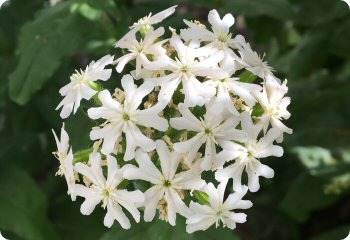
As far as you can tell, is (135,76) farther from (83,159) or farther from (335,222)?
(335,222)

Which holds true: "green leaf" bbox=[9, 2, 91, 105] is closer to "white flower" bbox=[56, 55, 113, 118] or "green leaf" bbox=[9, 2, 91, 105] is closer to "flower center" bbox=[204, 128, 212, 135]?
"white flower" bbox=[56, 55, 113, 118]

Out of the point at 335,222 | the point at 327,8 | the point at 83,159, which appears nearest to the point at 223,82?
the point at 83,159

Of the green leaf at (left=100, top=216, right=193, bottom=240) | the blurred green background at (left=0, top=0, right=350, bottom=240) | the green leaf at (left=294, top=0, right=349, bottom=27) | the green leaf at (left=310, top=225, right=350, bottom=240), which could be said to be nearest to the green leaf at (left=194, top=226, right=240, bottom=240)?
the blurred green background at (left=0, top=0, right=350, bottom=240)

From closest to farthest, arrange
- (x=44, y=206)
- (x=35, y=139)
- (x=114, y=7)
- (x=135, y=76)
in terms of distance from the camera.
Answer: (x=135, y=76) < (x=114, y=7) < (x=44, y=206) < (x=35, y=139)

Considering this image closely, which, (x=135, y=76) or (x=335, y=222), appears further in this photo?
(x=335, y=222)

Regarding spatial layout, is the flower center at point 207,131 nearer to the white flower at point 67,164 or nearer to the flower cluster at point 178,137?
the flower cluster at point 178,137

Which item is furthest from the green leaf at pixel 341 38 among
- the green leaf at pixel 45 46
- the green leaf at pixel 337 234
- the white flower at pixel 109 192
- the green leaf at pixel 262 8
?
the white flower at pixel 109 192
